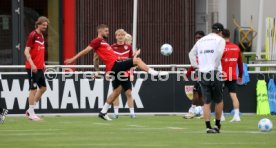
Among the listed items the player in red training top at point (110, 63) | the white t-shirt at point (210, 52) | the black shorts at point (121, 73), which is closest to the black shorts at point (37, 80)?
the player in red training top at point (110, 63)

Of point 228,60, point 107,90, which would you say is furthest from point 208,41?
point 107,90

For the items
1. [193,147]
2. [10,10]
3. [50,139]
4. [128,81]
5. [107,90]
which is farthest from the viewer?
[10,10]

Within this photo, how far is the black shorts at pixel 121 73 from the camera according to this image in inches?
944

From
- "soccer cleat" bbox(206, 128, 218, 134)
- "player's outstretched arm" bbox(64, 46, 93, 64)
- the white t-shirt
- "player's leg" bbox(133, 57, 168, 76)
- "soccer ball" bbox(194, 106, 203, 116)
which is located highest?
the white t-shirt

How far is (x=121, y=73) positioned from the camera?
24797 millimetres

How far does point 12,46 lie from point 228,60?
9.92 m

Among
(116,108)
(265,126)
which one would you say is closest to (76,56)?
(116,108)

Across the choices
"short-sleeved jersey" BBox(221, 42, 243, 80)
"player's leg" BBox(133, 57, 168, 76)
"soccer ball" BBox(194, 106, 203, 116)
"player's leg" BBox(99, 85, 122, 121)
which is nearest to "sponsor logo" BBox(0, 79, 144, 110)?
"soccer ball" BBox(194, 106, 203, 116)

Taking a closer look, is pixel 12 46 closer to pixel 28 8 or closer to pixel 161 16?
pixel 28 8

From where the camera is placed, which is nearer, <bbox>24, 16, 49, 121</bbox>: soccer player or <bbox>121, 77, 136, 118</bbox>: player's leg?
<bbox>24, 16, 49, 121</bbox>: soccer player

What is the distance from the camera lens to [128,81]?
997 inches

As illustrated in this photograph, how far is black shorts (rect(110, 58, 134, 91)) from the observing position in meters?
24.0

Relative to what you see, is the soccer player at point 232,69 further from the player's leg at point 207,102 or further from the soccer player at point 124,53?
the player's leg at point 207,102

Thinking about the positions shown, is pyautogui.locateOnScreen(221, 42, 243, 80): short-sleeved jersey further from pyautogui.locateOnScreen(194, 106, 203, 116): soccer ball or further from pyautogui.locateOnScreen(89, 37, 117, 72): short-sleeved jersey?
pyautogui.locateOnScreen(89, 37, 117, 72): short-sleeved jersey
